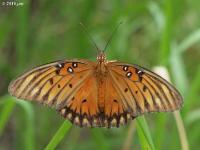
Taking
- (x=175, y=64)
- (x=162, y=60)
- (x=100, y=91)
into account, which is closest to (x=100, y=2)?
(x=175, y=64)

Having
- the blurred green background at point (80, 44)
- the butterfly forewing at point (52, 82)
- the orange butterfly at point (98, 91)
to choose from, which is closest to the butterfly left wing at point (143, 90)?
the orange butterfly at point (98, 91)

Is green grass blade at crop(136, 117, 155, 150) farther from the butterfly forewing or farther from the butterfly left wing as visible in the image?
the butterfly forewing

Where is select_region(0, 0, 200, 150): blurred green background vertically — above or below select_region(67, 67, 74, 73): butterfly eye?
above

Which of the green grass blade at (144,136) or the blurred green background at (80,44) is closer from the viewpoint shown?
the green grass blade at (144,136)

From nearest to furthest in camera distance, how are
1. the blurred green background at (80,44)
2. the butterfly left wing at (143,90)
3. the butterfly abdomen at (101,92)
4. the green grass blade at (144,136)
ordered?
the green grass blade at (144,136)
the butterfly left wing at (143,90)
the butterfly abdomen at (101,92)
the blurred green background at (80,44)

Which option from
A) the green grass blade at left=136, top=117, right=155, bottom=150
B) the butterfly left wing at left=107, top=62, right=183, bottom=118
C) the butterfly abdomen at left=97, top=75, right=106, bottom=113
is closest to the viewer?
the green grass blade at left=136, top=117, right=155, bottom=150

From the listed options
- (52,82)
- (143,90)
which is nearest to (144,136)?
(143,90)

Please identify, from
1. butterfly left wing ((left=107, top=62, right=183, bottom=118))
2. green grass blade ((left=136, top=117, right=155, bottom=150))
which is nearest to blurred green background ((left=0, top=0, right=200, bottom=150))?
butterfly left wing ((left=107, top=62, right=183, bottom=118))

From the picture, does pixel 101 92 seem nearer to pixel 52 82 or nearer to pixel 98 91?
pixel 98 91

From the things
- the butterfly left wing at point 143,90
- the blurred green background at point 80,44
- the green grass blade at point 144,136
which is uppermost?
the blurred green background at point 80,44

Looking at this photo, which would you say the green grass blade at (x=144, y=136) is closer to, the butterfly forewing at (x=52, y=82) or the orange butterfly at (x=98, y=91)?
the orange butterfly at (x=98, y=91)
